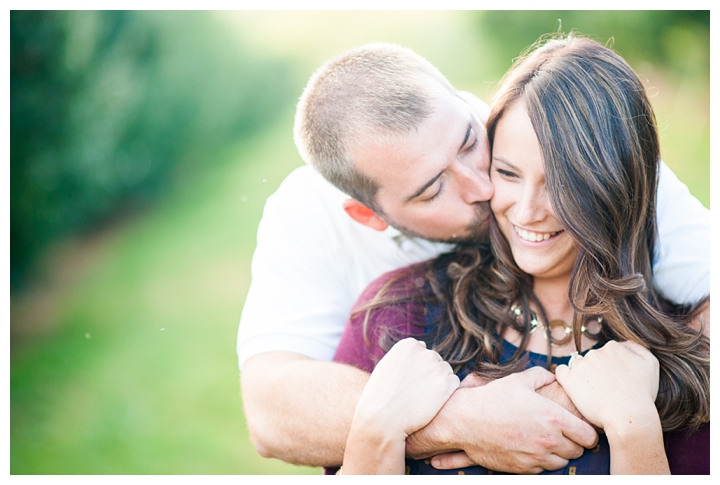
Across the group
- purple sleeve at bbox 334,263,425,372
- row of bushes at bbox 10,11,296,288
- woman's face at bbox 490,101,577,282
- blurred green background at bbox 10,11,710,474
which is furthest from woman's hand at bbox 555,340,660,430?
row of bushes at bbox 10,11,296,288

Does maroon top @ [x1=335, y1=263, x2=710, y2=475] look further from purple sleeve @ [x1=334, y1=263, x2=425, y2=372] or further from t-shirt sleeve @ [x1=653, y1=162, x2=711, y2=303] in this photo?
t-shirt sleeve @ [x1=653, y1=162, x2=711, y2=303]

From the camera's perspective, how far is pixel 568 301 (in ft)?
6.38

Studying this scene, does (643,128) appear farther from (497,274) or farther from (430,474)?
(430,474)

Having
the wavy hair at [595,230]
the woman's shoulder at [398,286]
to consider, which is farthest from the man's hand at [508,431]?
the woman's shoulder at [398,286]

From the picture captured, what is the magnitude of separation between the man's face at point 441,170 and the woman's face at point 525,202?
59 mm

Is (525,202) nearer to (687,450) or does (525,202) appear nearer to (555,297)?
(555,297)

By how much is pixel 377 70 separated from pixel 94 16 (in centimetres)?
318

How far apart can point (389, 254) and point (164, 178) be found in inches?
149

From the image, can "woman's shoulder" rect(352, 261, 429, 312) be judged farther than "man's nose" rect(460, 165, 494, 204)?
Yes

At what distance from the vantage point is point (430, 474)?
178 cm

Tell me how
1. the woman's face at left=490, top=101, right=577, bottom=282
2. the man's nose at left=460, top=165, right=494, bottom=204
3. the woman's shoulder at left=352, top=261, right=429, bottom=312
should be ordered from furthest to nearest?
1. the woman's shoulder at left=352, top=261, right=429, bottom=312
2. the man's nose at left=460, top=165, right=494, bottom=204
3. the woman's face at left=490, top=101, right=577, bottom=282

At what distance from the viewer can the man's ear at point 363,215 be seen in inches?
86.7

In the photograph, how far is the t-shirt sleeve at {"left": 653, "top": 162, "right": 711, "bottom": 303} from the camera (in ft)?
6.37
